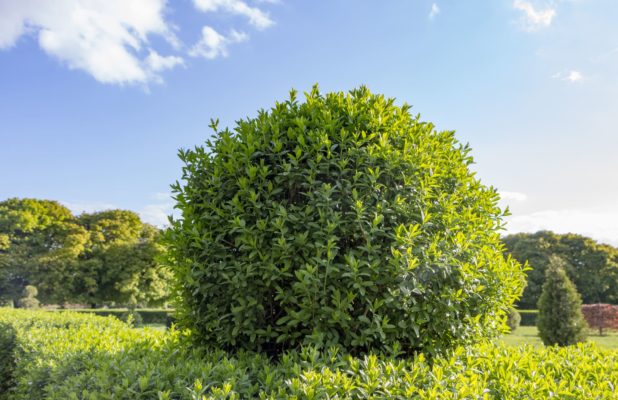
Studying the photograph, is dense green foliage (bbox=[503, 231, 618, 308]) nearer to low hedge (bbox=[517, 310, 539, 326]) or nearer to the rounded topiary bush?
low hedge (bbox=[517, 310, 539, 326])

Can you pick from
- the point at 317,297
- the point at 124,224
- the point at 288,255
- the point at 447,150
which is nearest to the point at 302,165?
the point at 288,255

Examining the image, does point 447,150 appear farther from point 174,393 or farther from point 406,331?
point 174,393

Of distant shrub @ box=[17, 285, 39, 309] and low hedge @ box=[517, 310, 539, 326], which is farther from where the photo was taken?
low hedge @ box=[517, 310, 539, 326]

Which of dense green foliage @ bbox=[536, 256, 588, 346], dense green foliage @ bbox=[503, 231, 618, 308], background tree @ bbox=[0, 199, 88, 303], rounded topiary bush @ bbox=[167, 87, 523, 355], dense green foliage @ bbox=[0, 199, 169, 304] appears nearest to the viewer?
rounded topiary bush @ bbox=[167, 87, 523, 355]

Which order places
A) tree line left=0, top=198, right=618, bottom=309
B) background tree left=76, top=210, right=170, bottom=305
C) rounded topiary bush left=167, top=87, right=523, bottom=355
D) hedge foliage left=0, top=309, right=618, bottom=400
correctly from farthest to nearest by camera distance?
1. tree line left=0, top=198, right=618, bottom=309
2. background tree left=76, top=210, right=170, bottom=305
3. rounded topiary bush left=167, top=87, right=523, bottom=355
4. hedge foliage left=0, top=309, right=618, bottom=400

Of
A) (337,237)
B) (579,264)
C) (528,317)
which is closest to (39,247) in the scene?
(528,317)

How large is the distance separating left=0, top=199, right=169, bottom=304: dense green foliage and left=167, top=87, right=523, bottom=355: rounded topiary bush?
91.4 feet

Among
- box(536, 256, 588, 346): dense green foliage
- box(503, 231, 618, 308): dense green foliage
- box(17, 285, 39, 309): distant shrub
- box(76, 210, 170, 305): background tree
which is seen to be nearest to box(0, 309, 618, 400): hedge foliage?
box(536, 256, 588, 346): dense green foliage

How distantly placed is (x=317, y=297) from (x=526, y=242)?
5175cm

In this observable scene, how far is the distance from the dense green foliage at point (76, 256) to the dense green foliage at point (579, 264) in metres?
35.4

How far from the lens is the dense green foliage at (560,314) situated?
1476cm

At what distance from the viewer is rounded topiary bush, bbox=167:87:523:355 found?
323 cm

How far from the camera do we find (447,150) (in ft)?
13.8

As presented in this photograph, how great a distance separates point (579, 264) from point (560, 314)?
37218mm
